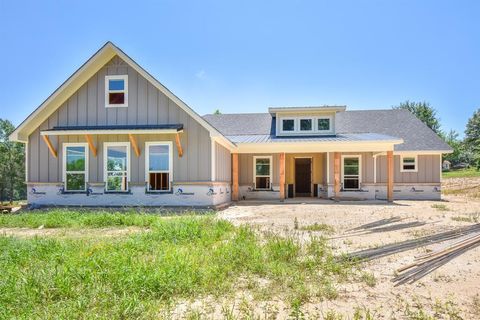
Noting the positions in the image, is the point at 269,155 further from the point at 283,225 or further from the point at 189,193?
the point at 283,225

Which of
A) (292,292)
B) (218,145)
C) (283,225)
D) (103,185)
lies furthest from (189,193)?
(292,292)

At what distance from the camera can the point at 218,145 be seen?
13664mm

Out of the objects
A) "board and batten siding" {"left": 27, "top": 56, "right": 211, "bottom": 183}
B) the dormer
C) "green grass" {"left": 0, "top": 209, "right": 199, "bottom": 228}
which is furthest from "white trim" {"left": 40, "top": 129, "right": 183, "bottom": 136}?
the dormer

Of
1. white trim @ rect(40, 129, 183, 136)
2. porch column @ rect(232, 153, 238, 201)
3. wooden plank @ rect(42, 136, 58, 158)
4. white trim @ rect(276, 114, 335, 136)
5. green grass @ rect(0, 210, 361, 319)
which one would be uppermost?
white trim @ rect(276, 114, 335, 136)

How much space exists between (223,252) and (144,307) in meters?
2.06

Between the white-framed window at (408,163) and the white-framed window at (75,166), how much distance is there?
16.6 metres

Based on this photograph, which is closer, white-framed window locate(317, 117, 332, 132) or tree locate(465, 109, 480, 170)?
white-framed window locate(317, 117, 332, 132)

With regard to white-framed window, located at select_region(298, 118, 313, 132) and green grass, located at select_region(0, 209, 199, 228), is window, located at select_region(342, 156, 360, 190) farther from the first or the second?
green grass, located at select_region(0, 209, 199, 228)

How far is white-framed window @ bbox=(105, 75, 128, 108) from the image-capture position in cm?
1316

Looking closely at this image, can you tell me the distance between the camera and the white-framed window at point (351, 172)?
1812 cm

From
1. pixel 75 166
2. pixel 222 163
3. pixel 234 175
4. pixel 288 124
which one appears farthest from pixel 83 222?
pixel 288 124

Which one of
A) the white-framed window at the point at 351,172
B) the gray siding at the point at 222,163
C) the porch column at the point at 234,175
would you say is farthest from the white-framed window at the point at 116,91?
the white-framed window at the point at 351,172

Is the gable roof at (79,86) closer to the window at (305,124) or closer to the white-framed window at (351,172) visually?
the window at (305,124)

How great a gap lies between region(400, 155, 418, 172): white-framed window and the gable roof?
37.1ft
